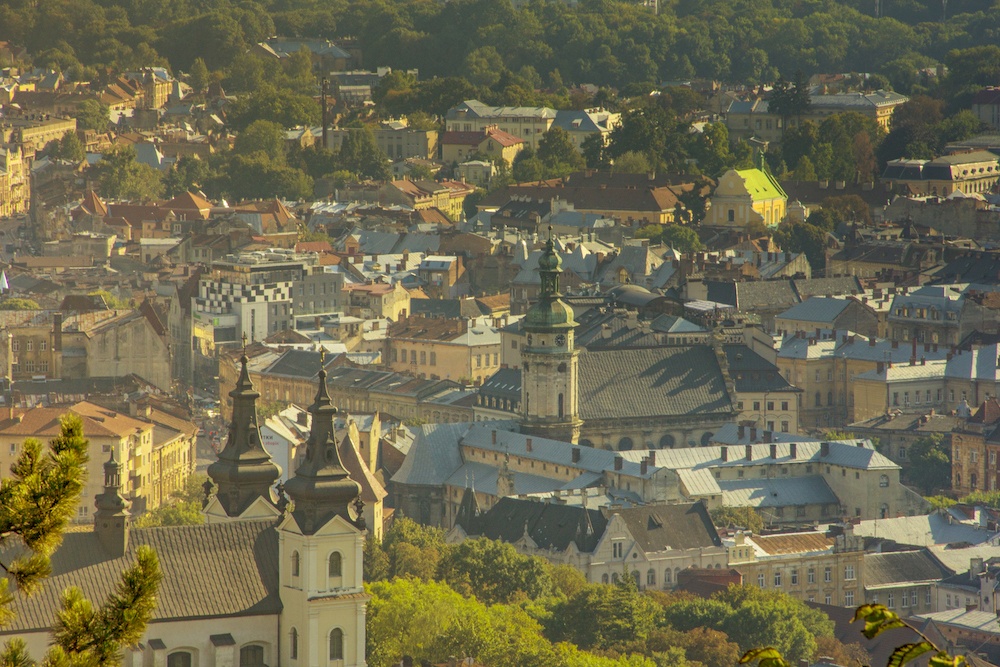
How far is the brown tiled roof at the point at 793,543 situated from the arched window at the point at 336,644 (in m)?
29.8

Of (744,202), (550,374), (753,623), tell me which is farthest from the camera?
(744,202)

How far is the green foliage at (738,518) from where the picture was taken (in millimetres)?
75375

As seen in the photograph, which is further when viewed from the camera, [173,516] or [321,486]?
[173,516]

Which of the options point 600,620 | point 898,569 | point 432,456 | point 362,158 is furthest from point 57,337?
point 362,158

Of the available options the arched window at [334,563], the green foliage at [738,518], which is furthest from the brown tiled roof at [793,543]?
the arched window at [334,563]

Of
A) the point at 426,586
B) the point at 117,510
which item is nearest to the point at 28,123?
the point at 426,586

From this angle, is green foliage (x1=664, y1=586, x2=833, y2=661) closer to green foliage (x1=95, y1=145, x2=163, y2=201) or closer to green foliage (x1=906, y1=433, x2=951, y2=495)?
green foliage (x1=906, y1=433, x2=951, y2=495)

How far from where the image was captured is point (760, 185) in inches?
5561

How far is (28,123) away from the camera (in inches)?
6693

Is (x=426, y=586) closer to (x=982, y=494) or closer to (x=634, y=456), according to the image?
(x=634, y=456)

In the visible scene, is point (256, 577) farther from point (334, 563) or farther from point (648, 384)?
point (648, 384)

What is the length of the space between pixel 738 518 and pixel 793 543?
4.92 m

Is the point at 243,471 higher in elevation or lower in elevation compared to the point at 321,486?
lower

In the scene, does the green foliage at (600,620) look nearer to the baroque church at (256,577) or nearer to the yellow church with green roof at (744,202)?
the baroque church at (256,577)
